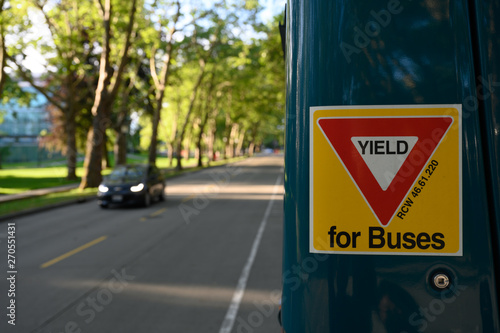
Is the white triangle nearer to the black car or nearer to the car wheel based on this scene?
the black car

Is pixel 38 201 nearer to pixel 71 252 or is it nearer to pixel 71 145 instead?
pixel 71 252

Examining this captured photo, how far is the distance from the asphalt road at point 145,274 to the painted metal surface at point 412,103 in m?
4.19

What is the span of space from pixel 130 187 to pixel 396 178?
17.4 m

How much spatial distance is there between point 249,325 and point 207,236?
20.8 feet

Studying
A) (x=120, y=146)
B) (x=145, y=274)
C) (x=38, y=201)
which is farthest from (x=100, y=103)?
(x=145, y=274)

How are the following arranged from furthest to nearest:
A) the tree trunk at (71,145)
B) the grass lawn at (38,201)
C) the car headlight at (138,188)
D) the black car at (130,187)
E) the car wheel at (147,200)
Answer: the tree trunk at (71,145) < the car wheel at (147,200) < the car headlight at (138,188) < the black car at (130,187) < the grass lawn at (38,201)

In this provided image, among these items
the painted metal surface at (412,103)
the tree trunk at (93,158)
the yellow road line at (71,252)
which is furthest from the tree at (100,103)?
the painted metal surface at (412,103)

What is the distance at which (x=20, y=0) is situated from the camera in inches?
829

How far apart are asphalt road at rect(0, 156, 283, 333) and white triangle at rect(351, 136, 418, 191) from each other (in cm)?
442

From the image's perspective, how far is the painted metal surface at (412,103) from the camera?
6.34 feet

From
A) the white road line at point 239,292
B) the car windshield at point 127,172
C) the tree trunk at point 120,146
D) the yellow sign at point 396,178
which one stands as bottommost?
the white road line at point 239,292

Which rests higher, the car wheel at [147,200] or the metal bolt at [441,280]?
the metal bolt at [441,280]

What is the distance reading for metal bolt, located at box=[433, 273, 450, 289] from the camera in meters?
1.94

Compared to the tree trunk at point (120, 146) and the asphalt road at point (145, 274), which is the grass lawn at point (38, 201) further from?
the tree trunk at point (120, 146)
